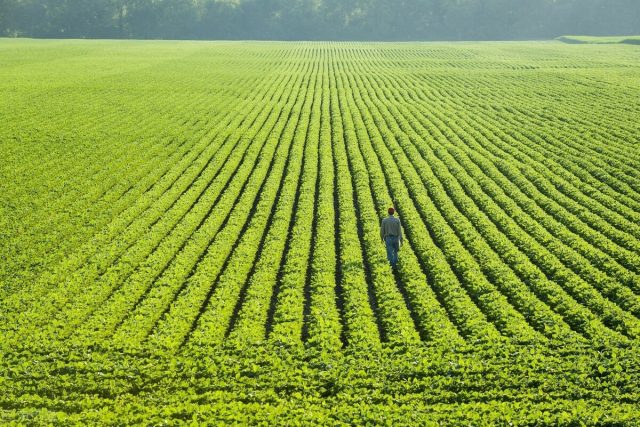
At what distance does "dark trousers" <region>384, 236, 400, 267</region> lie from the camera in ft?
56.4

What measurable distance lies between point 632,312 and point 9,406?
1492 centimetres

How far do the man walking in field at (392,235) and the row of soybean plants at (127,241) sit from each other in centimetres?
810

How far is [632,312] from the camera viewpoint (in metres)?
14.1

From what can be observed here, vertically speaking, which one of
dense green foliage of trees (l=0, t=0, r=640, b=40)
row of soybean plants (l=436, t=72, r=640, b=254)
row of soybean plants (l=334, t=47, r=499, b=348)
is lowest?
row of soybean plants (l=334, t=47, r=499, b=348)

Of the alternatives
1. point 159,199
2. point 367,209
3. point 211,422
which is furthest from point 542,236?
point 159,199

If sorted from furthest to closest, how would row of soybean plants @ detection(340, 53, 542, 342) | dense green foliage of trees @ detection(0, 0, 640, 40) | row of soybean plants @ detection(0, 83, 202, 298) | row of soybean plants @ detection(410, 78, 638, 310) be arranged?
dense green foliage of trees @ detection(0, 0, 640, 40), row of soybean plants @ detection(0, 83, 202, 298), row of soybean plants @ detection(410, 78, 638, 310), row of soybean plants @ detection(340, 53, 542, 342)

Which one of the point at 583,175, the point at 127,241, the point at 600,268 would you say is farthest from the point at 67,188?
the point at 583,175

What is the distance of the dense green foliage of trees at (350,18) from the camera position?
161750 mm

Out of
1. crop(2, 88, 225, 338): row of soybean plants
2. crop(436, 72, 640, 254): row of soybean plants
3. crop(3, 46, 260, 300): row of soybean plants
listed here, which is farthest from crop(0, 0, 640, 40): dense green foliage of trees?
crop(2, 88, 225, 338): row of soybean plants

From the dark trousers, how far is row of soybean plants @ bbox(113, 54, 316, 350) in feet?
17.8

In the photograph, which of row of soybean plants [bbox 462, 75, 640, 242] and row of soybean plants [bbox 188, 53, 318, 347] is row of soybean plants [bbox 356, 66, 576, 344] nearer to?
row of soybean plants [bbox 462, 75, 640, 242]

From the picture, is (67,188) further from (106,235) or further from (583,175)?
(583,175)

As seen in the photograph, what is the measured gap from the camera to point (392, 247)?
17297mm

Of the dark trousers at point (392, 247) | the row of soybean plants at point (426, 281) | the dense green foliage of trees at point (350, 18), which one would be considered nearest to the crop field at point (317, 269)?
the row of soybean plants at point (426, 281)
